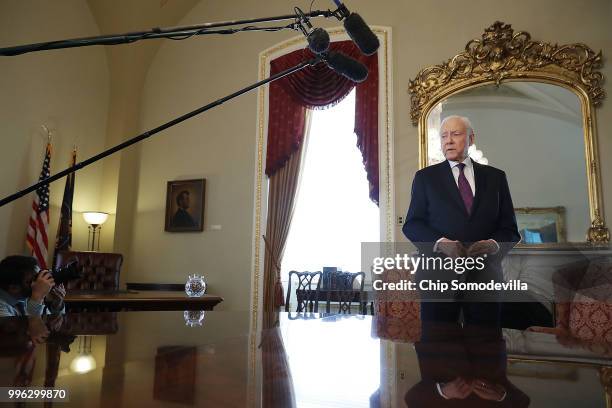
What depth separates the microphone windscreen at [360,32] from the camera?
3.80 ft

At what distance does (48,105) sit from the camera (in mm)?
5172

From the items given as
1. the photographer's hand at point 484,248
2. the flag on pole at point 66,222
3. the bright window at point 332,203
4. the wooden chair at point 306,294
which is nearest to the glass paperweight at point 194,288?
the wooden chair at point 306,294

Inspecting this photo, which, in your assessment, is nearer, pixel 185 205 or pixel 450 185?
pixel 450 185

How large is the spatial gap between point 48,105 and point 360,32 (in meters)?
5.13

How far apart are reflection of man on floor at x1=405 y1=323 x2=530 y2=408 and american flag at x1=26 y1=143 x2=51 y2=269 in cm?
494

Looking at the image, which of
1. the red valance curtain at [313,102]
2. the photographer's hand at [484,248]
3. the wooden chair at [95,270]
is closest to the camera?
the photographer's hand at [484,248]

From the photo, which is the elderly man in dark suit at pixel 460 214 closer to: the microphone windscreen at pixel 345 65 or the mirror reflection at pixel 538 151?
the microphone windscreen at pixel 345 65

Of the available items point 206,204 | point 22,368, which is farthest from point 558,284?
point 22,368

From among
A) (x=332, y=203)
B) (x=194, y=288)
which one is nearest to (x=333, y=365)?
(x=194, y=288)

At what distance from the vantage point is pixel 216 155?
5.59 metres

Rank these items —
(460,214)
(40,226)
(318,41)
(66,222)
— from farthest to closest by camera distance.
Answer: (66,222)
(40,226)
(460,214)
(318,41)

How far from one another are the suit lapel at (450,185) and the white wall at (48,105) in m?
4.50

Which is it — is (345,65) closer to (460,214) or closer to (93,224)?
(460,214)

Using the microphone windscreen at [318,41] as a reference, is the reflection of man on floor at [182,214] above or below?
above
